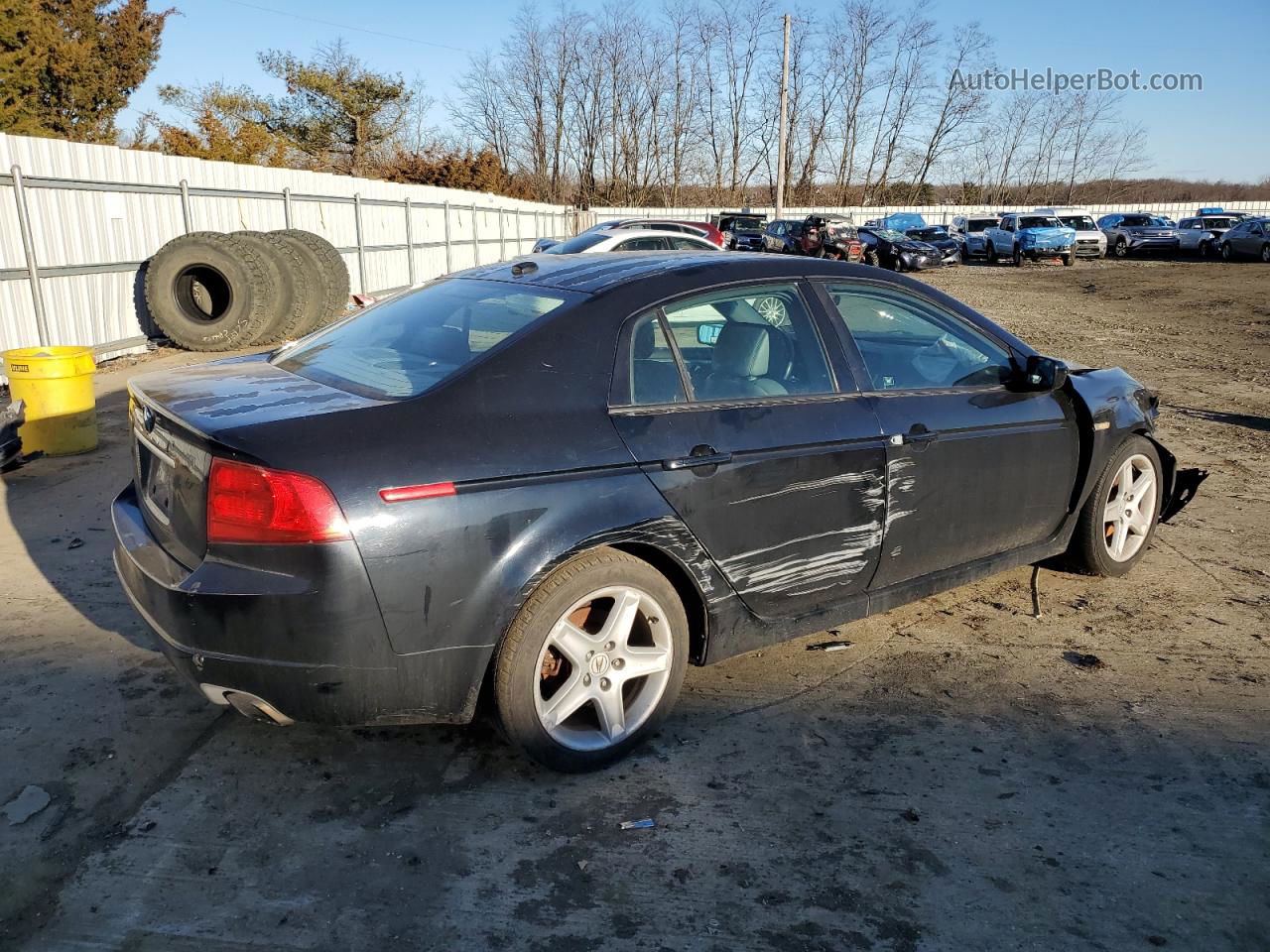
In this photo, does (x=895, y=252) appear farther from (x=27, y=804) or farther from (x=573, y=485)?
(x=27, y=804)

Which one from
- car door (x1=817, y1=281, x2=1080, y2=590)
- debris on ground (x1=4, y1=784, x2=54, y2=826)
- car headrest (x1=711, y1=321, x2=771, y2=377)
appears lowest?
debris on ground (x1=4, y1=784, x2=54, y2=826)

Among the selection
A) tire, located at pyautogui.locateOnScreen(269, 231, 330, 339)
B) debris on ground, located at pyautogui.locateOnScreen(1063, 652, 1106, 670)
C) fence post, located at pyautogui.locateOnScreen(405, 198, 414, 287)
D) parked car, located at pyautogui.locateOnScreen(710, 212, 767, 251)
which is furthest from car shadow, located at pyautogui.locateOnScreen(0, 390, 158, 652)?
parked car, located at pyautogui.locateOnScreen(710, 212, 767, 251)

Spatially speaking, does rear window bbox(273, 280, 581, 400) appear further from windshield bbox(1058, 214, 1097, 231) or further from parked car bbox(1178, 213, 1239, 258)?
parked car bbox(1178, 213, 1239, 258)

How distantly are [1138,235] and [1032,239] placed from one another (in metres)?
7.04

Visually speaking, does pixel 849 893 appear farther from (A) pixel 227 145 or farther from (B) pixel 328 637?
(A) pixel 227 145

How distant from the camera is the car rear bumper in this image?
8.31ft

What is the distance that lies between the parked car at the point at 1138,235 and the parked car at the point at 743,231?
563 inches

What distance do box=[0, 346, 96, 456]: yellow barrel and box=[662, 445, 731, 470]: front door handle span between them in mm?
5557

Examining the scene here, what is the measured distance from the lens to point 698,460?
306 cm

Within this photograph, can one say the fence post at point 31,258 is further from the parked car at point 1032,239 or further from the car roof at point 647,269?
the parked car at point 1032,239

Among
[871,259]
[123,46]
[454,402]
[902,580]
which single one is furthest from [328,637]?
[123,46]

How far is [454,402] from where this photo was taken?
2.78 metres

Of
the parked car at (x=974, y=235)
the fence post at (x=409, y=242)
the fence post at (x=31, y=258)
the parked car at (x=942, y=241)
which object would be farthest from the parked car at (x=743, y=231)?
the fence post at (x=31, y=258)

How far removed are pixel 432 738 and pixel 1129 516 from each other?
3.56 m
